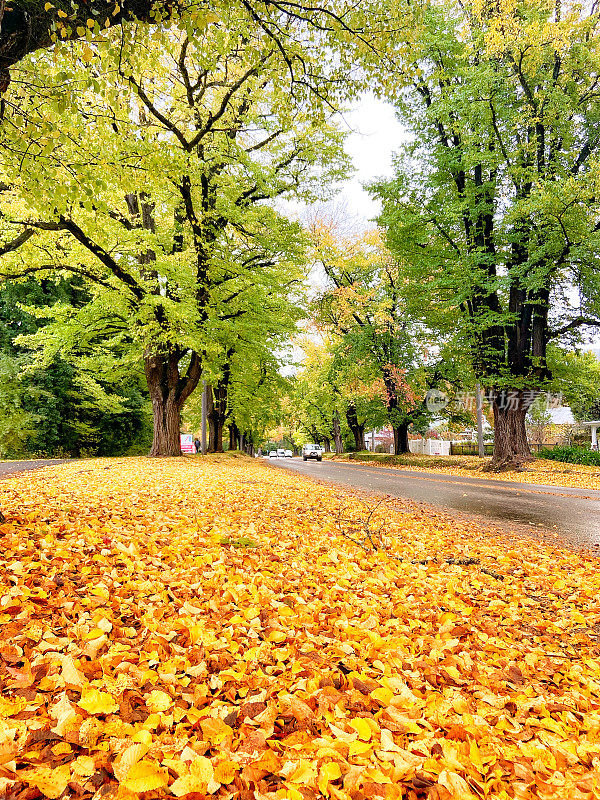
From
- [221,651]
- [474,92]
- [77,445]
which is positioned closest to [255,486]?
[221,651]

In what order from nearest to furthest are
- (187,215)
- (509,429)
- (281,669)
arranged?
(281,669), (187,215), (509,429)

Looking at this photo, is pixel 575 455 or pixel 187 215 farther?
pixel 575 455

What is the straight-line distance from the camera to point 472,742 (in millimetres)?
1799

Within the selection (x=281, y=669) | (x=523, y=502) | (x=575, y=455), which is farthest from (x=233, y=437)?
(x=281, y=669)

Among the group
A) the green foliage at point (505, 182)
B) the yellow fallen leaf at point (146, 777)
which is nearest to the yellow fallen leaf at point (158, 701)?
the yellow fallen leaf at point (146, 777)

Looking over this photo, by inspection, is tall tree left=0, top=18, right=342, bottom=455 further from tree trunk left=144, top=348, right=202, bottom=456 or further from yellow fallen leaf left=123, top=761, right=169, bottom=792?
yellow fallen leaf left=123, top=761, right=169, bottom=792

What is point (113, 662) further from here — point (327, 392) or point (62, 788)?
point (327, 392)

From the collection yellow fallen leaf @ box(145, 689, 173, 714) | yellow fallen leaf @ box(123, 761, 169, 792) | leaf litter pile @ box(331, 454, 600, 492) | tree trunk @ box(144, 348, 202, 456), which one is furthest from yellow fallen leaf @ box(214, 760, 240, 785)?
tree trunk @ box(144, 348, 202, 456)

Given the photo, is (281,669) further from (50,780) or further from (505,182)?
(505,182)

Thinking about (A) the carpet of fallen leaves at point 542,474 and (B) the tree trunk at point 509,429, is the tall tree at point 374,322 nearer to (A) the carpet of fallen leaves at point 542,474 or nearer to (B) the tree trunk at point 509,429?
(A) the carpet of fallen leaves at point 542,474

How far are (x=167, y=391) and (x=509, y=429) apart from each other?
507 inches

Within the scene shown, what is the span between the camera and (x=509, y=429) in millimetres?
16141

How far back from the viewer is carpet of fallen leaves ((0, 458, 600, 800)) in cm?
157

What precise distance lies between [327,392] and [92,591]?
1154 inches
